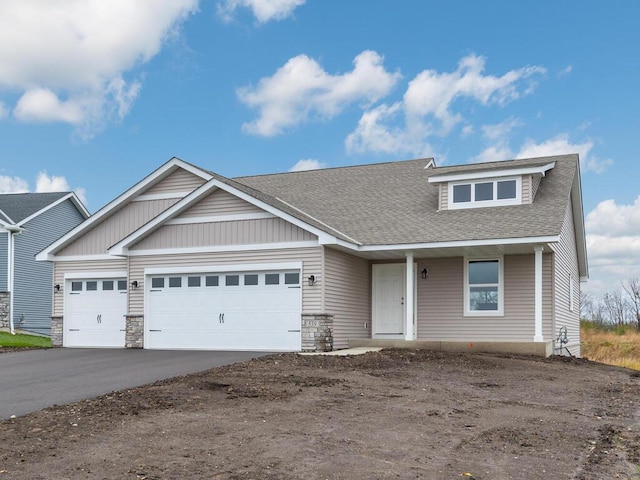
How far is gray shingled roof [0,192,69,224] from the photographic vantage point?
29.6 metres

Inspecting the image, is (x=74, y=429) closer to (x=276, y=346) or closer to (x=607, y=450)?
(x=607, y=450)

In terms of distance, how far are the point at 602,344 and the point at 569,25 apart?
15909mm

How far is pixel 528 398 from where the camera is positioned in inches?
417

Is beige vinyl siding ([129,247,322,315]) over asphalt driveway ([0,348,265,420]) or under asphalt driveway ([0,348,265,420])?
over

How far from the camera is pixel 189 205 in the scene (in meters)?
18.1

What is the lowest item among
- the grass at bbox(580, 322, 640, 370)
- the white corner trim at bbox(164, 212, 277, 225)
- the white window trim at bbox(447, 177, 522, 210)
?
the grass at bbox(580, 322, 640, 370)

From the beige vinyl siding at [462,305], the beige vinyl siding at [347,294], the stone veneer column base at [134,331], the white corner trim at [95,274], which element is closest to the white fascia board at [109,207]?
the white corner trim at [95,274]

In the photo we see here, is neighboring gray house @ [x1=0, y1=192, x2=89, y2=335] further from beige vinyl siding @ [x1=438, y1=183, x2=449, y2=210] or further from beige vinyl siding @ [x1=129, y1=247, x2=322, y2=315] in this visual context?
beige vinyl siding @ [x1=438, y1=183, x2=449, y2=210]

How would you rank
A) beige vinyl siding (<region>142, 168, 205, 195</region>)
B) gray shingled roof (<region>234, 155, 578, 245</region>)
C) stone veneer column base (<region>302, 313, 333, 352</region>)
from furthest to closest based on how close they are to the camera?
beige vinyl siding (<region>142, 168, 205, 195</region>) → gray shingled roof (<region>234, 155, 578, 245</region>) → stone veneer column base (<region>302, 313, 333, 352</region>)

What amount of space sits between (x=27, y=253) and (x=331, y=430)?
25.1 meters

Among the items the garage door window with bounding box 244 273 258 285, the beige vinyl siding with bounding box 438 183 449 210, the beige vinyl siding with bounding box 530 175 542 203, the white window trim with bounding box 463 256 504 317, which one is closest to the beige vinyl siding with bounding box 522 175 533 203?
the beige vinyl siding with bounding box 530 175 542 203

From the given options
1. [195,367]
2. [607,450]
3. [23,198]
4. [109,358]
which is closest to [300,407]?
[607,450]

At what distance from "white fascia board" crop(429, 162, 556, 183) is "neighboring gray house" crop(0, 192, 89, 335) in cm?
1832

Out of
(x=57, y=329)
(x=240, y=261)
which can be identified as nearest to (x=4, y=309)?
(x=57, y=329)
